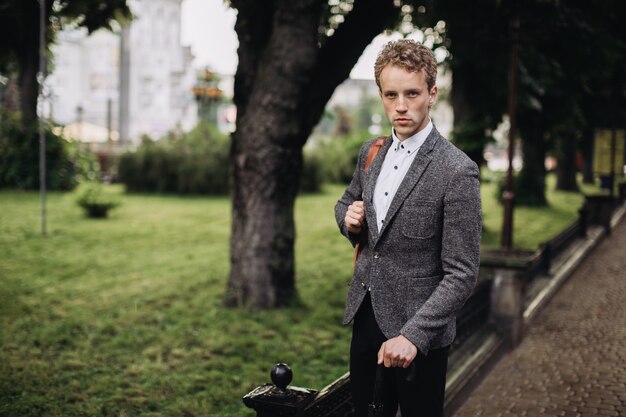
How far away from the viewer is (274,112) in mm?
7734

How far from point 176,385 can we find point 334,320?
2.77 m

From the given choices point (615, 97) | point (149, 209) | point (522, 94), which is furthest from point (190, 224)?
point (615, 97)

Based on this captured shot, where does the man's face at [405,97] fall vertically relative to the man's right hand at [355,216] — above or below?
above

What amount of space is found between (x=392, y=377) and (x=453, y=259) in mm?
612

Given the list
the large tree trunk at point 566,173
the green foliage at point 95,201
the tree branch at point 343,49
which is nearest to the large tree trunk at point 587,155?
the large tree trunk at point 566,173

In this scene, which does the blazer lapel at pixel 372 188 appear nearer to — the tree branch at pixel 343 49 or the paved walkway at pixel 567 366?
the paved walkway at pixel 567 366

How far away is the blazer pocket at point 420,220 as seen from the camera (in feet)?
8.27

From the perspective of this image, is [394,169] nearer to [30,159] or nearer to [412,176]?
[412,176]

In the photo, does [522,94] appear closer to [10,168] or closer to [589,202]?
[589,202]

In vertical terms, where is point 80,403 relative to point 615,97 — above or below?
below

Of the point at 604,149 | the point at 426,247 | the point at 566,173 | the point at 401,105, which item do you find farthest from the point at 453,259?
the point at 566,173

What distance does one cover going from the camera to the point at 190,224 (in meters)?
16.2

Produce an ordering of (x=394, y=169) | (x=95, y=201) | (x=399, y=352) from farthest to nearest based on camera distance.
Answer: (x=95, y=201) < (x=394, y=169) < (x=399, y=352)

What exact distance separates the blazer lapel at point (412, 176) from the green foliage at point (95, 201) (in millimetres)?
14955
